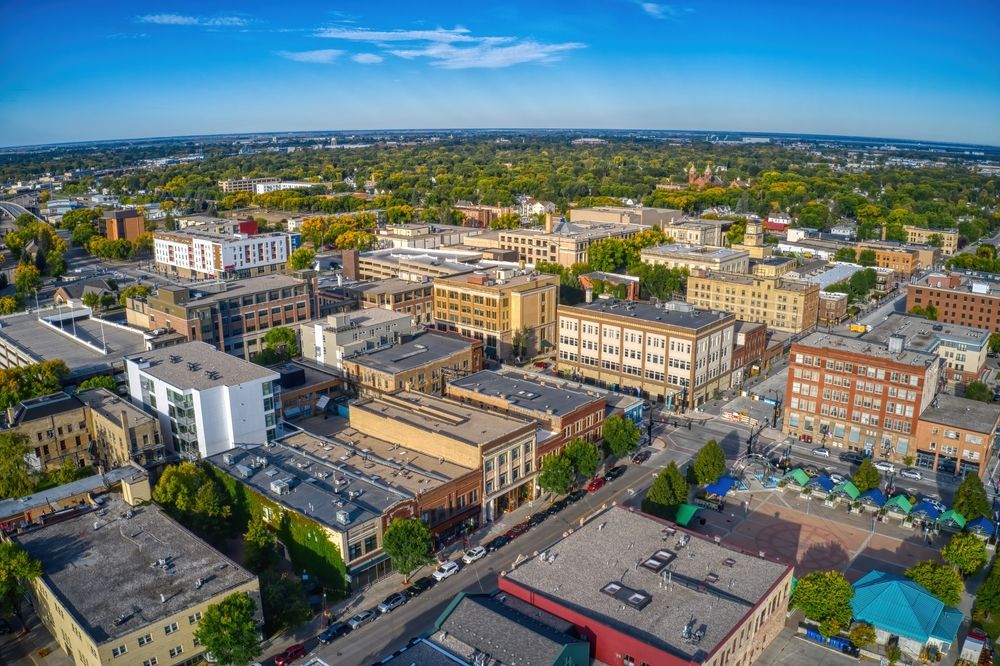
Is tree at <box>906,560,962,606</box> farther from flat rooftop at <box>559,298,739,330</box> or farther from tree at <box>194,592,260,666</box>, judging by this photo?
tree at <box>194,592,260,666</box>

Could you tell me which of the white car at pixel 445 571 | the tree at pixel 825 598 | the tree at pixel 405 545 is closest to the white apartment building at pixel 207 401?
the tree at pixel 405 545

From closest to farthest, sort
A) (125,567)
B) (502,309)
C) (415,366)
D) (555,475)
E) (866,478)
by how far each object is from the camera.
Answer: (125,567) → (555,475) → (866,478) → (415,366) → (502,309)

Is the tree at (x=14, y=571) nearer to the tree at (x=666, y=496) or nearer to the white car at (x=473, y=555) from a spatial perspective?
the white car at (x=473, y=555)

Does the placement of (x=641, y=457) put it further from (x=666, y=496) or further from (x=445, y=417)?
(x=445, y=417)

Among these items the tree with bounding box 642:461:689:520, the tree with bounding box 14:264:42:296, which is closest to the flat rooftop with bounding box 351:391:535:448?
the tree with bounding box 642:461:689:520

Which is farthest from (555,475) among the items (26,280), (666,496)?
(26,280)

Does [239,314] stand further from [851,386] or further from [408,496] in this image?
[851,386]

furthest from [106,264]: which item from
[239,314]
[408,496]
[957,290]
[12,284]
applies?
[957,290]

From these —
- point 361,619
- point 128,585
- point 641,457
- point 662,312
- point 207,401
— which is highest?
point 662,312
